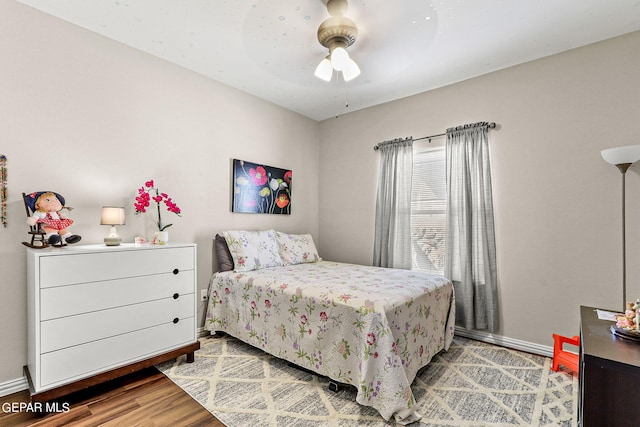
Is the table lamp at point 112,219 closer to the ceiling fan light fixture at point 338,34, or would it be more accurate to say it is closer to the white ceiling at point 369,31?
the white ceiling at point 369,31

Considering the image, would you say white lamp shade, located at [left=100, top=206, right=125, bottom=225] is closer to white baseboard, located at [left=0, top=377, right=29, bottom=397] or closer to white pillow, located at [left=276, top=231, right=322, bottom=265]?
white baseboard, located at [left=0, top=377, right=29, bottom=397]

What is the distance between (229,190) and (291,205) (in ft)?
2.98

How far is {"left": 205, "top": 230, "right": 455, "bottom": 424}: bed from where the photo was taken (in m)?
1.79

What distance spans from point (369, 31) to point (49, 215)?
→ 8.27ft

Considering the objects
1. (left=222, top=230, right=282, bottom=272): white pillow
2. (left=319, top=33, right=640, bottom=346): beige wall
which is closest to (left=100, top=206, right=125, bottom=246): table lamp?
(left=222, top=230, right=282, bottom=272): white pillow

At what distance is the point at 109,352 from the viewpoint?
1999 mm

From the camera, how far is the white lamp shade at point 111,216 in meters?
2.21

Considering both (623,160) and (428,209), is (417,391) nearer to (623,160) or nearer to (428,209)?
(428,209)

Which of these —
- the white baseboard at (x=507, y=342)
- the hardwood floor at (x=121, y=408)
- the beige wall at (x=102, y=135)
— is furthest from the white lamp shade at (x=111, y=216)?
the white baseboard at (x=507, y=342)

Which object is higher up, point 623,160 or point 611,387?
point 623,160

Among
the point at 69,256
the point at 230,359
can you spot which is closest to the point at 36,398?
the point at 69,256

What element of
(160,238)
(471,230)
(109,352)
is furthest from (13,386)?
(471,230)

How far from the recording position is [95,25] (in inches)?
89.5

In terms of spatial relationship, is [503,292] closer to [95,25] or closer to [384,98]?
[384,98]
